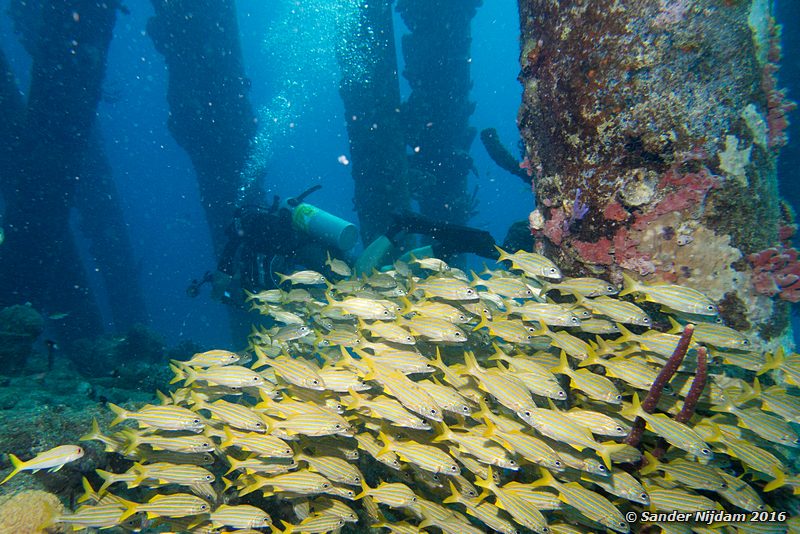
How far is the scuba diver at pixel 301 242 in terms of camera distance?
10336 mm

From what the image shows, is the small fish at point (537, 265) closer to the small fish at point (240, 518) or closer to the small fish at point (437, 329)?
the small fish at point (437, 329)

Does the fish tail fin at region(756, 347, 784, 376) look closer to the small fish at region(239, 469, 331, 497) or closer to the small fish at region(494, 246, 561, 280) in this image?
the small fish at region(494, 246, 561, 280)

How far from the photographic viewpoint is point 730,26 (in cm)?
361

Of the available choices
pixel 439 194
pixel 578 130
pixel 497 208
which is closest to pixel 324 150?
pixel 497 208

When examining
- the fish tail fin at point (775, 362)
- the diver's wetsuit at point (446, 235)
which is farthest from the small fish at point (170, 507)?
the diver's wetsuit at point (446, 235)

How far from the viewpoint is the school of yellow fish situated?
8.66ft

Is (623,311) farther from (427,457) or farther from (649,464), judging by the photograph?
(427,457)

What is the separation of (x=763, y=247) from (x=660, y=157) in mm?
1477

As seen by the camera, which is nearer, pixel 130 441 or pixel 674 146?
pixel 130 441

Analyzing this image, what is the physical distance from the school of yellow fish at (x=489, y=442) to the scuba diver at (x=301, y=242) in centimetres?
669

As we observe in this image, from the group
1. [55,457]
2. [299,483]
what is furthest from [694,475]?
[55,457]

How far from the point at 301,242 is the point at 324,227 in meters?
1.02

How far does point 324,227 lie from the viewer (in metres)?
10.5

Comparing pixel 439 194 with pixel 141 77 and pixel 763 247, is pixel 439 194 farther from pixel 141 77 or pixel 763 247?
pixel 141 77
